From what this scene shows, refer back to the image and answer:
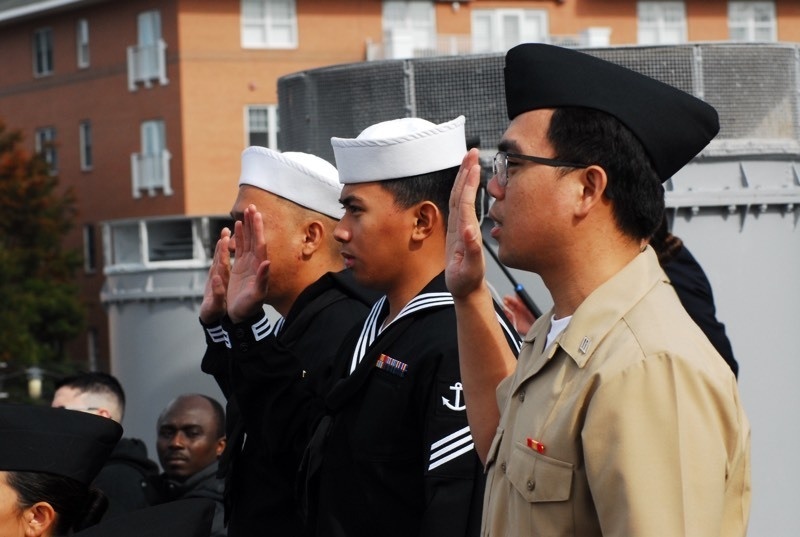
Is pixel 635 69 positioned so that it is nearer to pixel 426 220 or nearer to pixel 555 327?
pixel 426 220

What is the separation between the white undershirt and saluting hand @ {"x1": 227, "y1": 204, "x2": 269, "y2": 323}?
5.06 ft

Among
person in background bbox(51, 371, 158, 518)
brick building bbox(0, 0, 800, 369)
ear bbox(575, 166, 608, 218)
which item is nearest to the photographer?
ear bbox(575, 166, 608, 218)

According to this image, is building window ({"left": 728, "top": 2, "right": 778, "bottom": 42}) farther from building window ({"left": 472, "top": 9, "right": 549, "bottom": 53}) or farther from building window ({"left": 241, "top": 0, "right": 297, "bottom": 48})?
building window ({"left": 241, "top": 0, "right": 297, "bottom": 48})

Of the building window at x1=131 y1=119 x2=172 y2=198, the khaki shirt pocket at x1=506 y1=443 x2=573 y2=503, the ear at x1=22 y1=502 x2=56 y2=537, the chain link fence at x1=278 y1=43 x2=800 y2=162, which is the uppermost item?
the building window at x1=131 y1=119 x2=172 y2=198

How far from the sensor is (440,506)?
368 centimetres

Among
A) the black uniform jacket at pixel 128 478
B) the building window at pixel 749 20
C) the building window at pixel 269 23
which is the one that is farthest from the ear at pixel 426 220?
the building window at pixel 749 20

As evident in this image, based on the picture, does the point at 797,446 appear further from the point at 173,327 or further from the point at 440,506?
the point at 173,327

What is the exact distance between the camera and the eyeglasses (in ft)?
9.68

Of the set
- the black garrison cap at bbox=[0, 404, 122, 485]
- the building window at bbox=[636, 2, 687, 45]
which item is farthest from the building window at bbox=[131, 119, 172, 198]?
the black garrison cap at bbox=[0, 404, 122, 485]

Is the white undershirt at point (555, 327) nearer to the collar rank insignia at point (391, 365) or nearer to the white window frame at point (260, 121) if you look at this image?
the collar rank insignia at point (391, 365)

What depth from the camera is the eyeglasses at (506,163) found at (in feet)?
9.68

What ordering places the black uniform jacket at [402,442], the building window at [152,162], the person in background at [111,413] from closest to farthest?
the black uniform jacket at [402,442], the person in background at [111,413], the building window at [152,162]

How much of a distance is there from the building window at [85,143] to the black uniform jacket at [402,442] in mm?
39935

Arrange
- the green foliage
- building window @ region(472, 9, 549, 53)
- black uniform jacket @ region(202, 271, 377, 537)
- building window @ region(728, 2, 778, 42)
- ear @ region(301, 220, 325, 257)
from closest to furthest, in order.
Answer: black uniform jacket @ region(202, 271, 377, 537), ear @ region(301, 220, 325, 257), the green foliage, building window @ region(472, 9, 549, 53), building window @ region(728, 2, 778, 42)
